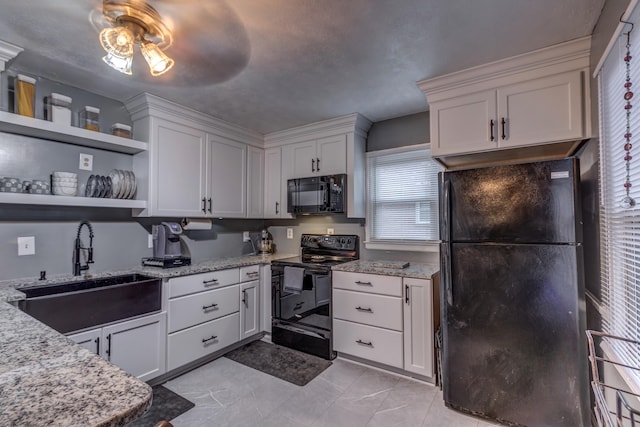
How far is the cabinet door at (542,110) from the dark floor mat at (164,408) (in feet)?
9.09

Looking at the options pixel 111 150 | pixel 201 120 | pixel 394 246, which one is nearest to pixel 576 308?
pixel 394 246

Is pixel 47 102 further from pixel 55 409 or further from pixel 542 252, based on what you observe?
Result: pixel 542 252

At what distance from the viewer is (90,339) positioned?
75.7 inches

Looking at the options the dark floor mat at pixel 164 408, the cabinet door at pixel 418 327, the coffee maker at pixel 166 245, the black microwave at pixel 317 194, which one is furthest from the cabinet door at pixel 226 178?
the cabinet door at pixel 418 327

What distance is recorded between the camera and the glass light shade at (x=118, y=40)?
1499 millimetres

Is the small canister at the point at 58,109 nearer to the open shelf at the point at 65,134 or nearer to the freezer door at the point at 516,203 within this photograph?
the open shelf at the point at 65,134

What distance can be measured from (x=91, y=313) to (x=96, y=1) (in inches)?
69.3

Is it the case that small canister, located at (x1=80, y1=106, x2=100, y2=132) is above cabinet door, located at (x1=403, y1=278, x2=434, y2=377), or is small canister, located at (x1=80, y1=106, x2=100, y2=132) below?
above

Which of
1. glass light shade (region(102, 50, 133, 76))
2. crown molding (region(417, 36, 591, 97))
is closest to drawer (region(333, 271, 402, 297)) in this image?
crown molding (region(417, 36, 591, 97))

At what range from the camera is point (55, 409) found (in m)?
0.58

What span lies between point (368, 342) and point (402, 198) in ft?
4.55

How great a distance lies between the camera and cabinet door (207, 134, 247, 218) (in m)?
3.06

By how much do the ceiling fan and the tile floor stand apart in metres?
2.11

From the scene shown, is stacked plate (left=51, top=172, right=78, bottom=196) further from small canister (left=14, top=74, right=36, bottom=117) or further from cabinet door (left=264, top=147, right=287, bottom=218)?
cabinet door (left=264, top=147, right=287, bottom=218)
